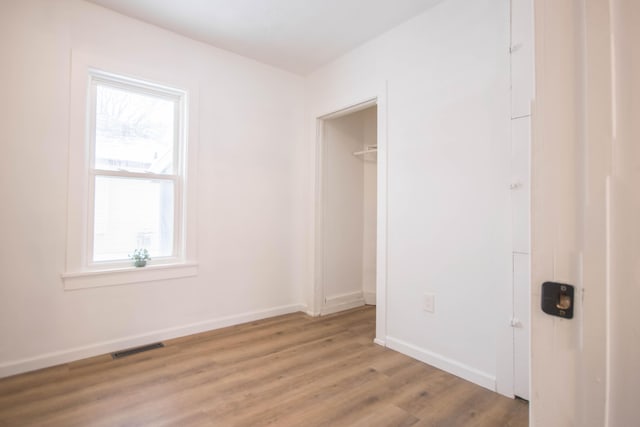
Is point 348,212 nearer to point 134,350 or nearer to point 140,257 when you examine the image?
point 140,257

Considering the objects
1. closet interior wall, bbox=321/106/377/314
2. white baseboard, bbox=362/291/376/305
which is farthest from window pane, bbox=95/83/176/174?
white baseboard, bbox=362/291/376/305

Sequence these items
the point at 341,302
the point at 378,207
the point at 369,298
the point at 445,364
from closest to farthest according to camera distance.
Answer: the point at 445,364, the point at 378,207, the point at 341,302, the point at 369,298

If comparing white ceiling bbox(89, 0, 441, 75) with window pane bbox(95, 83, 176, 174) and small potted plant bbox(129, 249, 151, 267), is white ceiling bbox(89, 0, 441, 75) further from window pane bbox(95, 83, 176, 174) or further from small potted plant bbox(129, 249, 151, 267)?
small potted plant bbox(129, 249, 151, 267)

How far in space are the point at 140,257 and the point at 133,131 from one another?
108cm

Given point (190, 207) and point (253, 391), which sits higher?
point (190, 207)

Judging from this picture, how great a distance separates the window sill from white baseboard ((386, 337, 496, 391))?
191cm

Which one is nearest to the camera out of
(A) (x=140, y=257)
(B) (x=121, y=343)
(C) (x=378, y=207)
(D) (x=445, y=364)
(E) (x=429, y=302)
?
(D) (x=445, y=364)

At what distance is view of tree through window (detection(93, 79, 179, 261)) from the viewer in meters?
2.58

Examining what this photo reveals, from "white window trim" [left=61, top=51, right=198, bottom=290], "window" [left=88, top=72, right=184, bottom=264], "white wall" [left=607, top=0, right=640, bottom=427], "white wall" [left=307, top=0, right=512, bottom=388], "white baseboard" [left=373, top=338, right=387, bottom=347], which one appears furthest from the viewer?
"white baseboard" [left=373, top=338, right=387, bottom=347]

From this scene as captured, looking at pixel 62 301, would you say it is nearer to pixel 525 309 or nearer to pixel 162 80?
pixel 162 80

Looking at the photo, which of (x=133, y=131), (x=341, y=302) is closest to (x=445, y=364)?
(x=341, y=302)

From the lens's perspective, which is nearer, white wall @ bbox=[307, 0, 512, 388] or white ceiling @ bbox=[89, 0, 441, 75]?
white wall @ bbox=[307, 0, 512, 388]

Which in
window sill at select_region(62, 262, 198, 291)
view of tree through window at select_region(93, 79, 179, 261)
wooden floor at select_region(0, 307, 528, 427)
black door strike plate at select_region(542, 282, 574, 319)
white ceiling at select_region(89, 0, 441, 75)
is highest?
white ceiling at select_region(89, 0, 441, 75)

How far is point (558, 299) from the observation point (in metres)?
0.48
